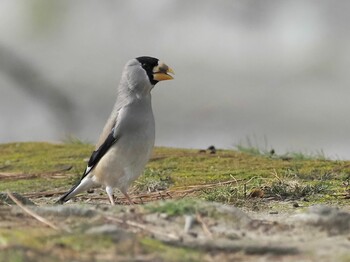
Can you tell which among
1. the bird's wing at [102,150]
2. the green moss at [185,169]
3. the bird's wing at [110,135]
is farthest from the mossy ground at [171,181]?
the bird's wing at [110,135]

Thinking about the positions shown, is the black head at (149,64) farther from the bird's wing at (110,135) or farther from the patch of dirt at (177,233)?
the patch of dirt at (177,233)

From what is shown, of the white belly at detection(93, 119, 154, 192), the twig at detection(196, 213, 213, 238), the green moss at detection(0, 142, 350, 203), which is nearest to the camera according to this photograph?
the twig at detection(196, 213, 213, 238)

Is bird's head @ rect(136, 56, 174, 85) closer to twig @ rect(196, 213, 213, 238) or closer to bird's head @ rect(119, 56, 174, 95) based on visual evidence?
bird's head @ rect(119, 56, 174, 95)

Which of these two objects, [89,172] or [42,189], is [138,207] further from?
[42,189]

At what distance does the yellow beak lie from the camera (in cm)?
510

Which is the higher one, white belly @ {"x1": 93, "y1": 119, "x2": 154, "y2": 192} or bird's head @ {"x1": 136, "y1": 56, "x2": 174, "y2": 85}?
bird's head @ {"x1": 136, "y1": 56, "x2": 174, "y2": 85}

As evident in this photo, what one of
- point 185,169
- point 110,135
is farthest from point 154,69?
point 185,169

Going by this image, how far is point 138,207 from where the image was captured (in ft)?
10.9

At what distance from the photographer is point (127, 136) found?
4742mm

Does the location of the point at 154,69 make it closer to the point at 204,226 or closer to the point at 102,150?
the point at 102,150

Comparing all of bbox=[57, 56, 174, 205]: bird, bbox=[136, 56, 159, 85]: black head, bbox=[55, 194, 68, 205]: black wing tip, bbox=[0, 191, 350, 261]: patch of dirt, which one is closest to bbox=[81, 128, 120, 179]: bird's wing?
bbox=[57, 56, 174, 205]: bird

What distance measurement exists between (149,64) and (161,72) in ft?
0.28

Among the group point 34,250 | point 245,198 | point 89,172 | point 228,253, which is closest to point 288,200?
point 245,198

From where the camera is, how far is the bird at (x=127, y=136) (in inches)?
187
